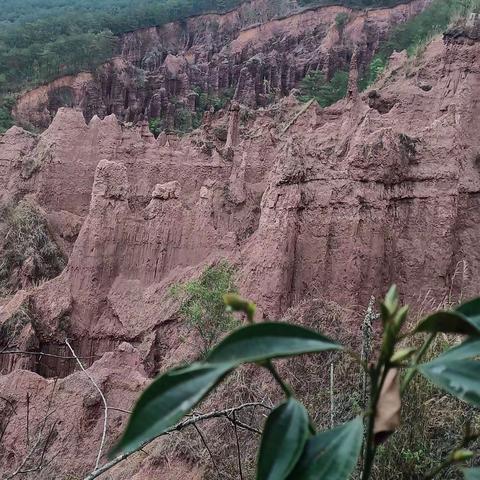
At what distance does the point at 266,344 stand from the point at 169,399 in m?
0.20

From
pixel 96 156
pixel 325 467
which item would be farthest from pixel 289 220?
pixel 96 156

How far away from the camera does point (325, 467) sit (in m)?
1.06

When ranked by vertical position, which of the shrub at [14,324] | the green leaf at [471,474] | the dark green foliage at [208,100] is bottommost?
the dark green foliage at [208,100]

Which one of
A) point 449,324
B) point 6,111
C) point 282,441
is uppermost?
point 449,324

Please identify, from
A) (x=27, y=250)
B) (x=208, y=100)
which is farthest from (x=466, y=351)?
(x=208, y=100)

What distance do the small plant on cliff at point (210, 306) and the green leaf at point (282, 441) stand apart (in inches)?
335

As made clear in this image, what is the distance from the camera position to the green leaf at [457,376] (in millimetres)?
1069

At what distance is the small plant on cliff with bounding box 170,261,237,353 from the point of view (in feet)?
32.3

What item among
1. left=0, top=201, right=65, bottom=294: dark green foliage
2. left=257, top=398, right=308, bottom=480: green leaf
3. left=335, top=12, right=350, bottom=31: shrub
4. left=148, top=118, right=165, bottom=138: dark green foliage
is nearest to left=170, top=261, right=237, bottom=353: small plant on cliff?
left=0, top=201, right=65, bottom=294: dark green foliage

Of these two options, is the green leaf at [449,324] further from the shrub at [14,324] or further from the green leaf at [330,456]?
the shrub at [14,324]

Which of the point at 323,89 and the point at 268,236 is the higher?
the point at 268,236

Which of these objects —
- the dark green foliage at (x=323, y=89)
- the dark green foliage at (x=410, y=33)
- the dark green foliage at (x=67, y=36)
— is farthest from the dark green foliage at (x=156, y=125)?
the dark green foliage at (x=410, y=33)

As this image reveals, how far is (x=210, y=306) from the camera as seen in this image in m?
10.2

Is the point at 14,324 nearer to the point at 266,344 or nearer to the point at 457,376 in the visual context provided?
the point at 266,344
